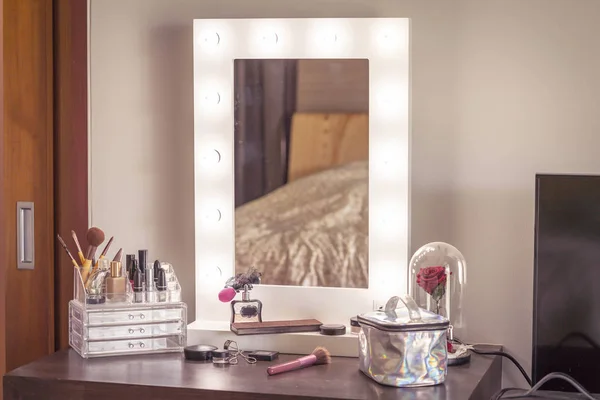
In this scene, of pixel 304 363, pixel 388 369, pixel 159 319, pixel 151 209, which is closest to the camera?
pixel 388 369

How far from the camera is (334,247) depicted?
6.06 ft

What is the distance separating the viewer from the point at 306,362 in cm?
163

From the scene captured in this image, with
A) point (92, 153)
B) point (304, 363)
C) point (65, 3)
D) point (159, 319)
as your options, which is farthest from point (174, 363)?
point (65, 3)

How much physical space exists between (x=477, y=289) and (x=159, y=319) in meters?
0.72

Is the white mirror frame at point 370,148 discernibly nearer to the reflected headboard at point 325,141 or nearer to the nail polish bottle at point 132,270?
the reflected headboard at point 325,141

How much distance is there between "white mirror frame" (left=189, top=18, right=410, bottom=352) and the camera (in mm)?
1795

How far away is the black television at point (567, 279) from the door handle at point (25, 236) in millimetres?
1185

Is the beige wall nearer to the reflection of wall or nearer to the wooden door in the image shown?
the reflection of wall

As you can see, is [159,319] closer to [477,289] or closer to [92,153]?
[92,153]

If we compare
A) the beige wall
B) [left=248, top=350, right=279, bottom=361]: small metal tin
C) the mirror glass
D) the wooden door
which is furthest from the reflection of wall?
the wooden door

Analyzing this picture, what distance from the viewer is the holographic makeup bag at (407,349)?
4.85 ft

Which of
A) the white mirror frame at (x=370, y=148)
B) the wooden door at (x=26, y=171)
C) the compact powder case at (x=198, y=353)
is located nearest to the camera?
the compact powder case at (x=198, y=353)

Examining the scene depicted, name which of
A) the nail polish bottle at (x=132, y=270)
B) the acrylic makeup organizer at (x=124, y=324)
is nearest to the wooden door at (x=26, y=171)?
the acrylic makeup organizer at (x=124, y=324)

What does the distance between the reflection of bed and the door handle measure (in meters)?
0.52
